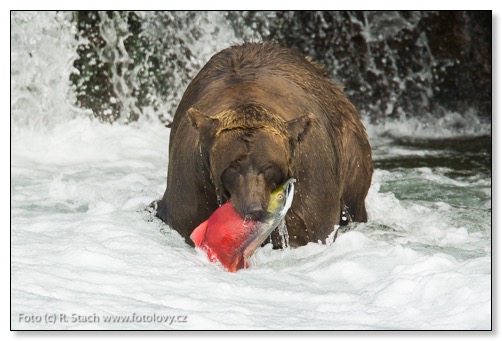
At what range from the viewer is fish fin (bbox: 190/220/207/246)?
7.02 m

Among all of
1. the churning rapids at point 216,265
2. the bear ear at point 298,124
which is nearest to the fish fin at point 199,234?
the churning rapids at point 216,265

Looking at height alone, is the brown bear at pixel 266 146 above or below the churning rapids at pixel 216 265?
above

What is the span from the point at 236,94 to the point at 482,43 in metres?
7.35

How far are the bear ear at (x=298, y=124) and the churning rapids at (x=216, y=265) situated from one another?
0.89 metres

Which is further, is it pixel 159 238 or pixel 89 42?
pixel 89 42

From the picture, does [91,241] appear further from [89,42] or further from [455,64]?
[455,64]

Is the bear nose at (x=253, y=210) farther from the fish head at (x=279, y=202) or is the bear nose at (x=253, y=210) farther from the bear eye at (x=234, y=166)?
the bear eye at (x=234, y=166)

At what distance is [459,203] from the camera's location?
9.62 meters

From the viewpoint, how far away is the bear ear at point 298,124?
274 inches

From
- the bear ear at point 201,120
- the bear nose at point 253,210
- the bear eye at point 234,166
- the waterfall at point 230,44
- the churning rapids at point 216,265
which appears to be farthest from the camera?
the waterfall at point 230,44

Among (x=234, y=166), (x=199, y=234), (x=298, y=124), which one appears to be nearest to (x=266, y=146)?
(x=234, y=166)

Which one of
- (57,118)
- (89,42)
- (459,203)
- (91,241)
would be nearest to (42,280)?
(91,241)

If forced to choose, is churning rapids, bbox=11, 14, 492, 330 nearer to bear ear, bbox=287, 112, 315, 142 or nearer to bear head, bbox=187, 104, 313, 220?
bear head, bbox=187, 104, 313, 220

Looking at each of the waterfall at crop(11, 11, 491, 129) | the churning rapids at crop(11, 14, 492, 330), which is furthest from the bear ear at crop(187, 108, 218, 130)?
the waterfall at crop(11, 11, 491, 129)
